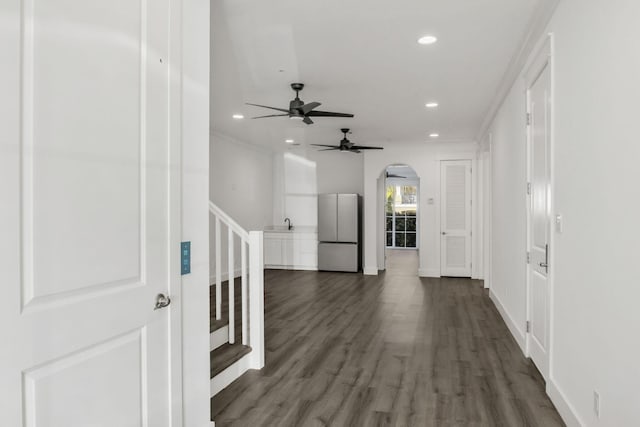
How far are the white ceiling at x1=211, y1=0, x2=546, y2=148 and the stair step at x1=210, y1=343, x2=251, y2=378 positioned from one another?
253 cm

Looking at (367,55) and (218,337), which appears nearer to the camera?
(218,337)

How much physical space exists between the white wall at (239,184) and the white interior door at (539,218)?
15.9 ft

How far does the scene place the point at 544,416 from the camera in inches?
113

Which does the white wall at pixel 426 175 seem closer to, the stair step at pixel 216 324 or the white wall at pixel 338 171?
the white wall at pixel 338 171

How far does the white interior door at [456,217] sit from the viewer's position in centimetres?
888

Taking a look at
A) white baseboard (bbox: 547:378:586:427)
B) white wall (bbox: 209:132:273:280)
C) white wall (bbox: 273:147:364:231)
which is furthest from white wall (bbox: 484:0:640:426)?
white wall (bbox: 273:147:364:231)

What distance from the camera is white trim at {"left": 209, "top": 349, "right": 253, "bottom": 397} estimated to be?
125 inches

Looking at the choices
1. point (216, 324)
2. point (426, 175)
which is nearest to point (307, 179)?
point (426, 175)
